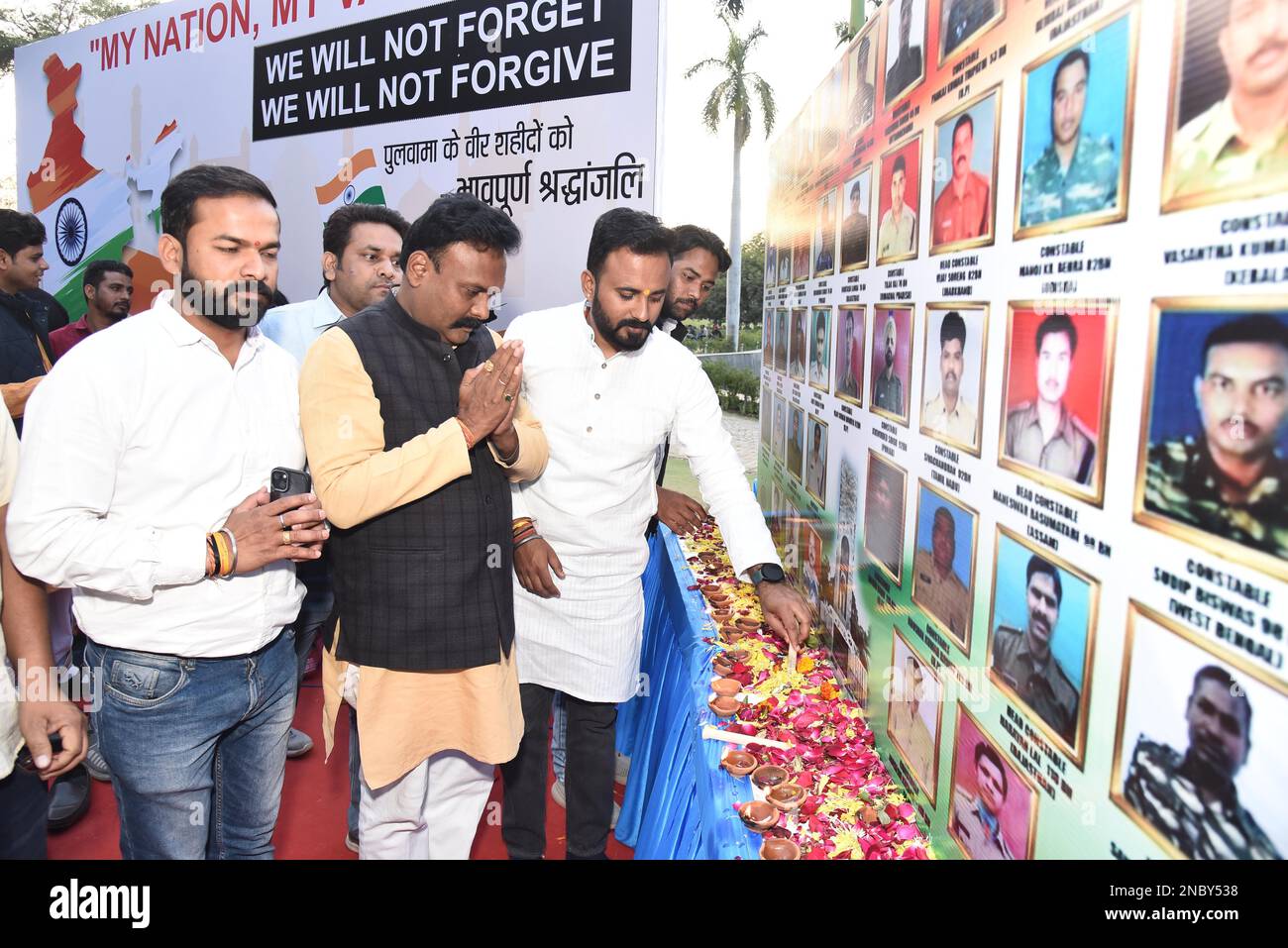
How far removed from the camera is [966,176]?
4.87 feet

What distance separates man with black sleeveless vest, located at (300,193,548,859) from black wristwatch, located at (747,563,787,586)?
24.1 inches

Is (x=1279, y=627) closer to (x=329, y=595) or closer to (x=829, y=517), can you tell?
(x=829, y=517)

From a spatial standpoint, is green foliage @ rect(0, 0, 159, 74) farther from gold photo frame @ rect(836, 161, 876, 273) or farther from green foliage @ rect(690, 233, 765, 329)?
green foliage @ rect(690, 233, 765, 329)

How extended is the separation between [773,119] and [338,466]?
2480 centimetres

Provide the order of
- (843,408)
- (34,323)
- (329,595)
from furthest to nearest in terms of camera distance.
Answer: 1. (34,323)
2. (329,595)
3. (843,408)

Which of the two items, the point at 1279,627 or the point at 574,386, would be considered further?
the point at 574,386

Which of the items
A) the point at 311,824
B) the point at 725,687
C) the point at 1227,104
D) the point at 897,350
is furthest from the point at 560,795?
the point at 1227,104

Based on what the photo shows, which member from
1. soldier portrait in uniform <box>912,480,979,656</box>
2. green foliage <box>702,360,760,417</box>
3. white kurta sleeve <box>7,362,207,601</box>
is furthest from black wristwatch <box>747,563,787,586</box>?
green foliage <box>702,360,760,417</box>

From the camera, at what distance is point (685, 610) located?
2791 mm

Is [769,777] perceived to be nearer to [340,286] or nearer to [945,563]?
[945,563]

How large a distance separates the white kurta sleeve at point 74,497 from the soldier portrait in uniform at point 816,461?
5.65ft

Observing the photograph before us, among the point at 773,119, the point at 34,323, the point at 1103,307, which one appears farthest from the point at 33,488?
the point at 773,119

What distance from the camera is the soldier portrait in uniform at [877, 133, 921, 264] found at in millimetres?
1757

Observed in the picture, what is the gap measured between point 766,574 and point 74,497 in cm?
147
